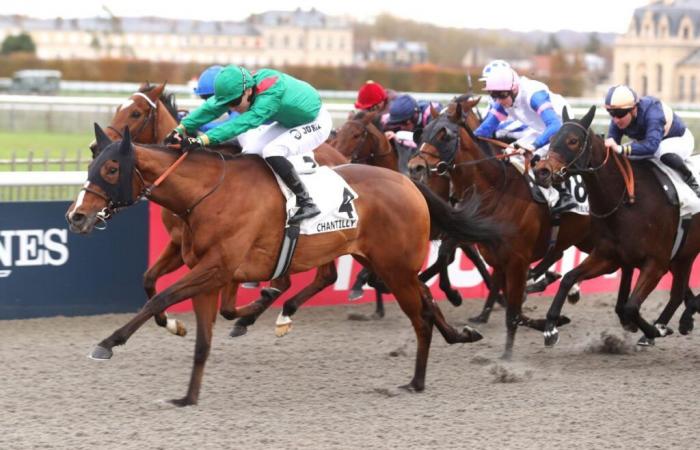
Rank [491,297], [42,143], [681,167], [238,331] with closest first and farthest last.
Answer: [681,167] < [238,331] < [491,297] < [42,143]

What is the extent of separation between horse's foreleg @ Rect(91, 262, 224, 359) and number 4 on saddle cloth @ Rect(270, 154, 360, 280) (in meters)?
0.42

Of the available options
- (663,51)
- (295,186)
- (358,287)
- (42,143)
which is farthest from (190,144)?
(663,51)

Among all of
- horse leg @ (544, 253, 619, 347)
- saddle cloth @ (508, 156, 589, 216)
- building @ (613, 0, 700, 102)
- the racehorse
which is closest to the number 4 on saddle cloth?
the racehorse

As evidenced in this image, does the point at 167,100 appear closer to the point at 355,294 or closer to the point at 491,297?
the point at 355,294

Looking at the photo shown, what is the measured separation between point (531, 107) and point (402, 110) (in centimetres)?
190

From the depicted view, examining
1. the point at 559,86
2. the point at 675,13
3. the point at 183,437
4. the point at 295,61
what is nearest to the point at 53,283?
the point at 183,437

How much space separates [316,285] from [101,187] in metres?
2.43

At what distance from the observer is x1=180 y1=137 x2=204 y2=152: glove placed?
5.96 meters

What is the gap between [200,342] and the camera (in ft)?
19.7

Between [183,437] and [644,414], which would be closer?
[183,437]

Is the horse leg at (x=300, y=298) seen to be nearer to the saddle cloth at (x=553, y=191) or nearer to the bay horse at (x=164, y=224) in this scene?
the bay horse at (x=164, y=224)

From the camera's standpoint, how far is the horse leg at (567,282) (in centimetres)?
719

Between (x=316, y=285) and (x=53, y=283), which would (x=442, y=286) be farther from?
(x=53, y=283)

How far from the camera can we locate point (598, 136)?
713cm
